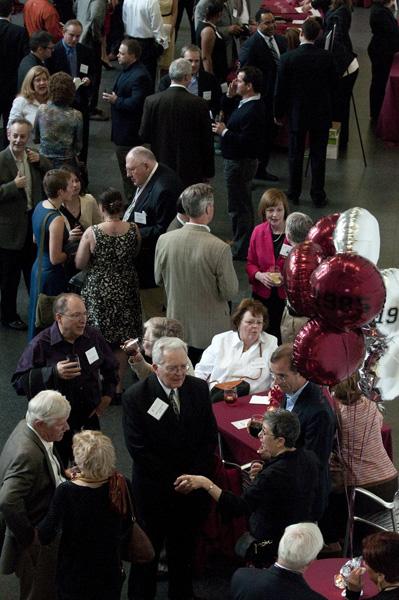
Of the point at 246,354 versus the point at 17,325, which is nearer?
the point at 246,354

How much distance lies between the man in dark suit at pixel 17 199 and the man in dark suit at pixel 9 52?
237 cm

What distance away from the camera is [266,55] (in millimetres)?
10188

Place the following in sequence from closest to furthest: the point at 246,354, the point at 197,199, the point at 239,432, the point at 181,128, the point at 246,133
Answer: the point at 239,432, the point at 246,354, the point at 197,199, the point at 181,128, the point at 246,133

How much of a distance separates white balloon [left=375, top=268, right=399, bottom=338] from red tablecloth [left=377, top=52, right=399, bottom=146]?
789cm

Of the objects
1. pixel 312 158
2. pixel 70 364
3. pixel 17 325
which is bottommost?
pixel 17 325

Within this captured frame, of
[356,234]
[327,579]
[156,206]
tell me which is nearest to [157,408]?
[327,579]

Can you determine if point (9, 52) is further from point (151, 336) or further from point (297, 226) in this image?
point (151, 336)

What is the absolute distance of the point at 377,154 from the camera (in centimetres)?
1146

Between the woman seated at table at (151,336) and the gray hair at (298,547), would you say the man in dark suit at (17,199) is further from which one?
the gray hair at (298,547)

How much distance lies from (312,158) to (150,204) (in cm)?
307

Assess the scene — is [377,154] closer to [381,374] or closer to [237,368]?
[237,368]

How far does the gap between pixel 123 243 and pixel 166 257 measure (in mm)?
277

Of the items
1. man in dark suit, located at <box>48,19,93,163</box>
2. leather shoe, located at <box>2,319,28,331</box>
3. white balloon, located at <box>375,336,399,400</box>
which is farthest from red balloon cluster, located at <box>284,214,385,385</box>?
man in dark suit, located at <box>48,19,93,163</box>

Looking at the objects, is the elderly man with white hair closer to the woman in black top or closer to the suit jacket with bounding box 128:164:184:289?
the suit jacket with bounding box 128:164:184:289
